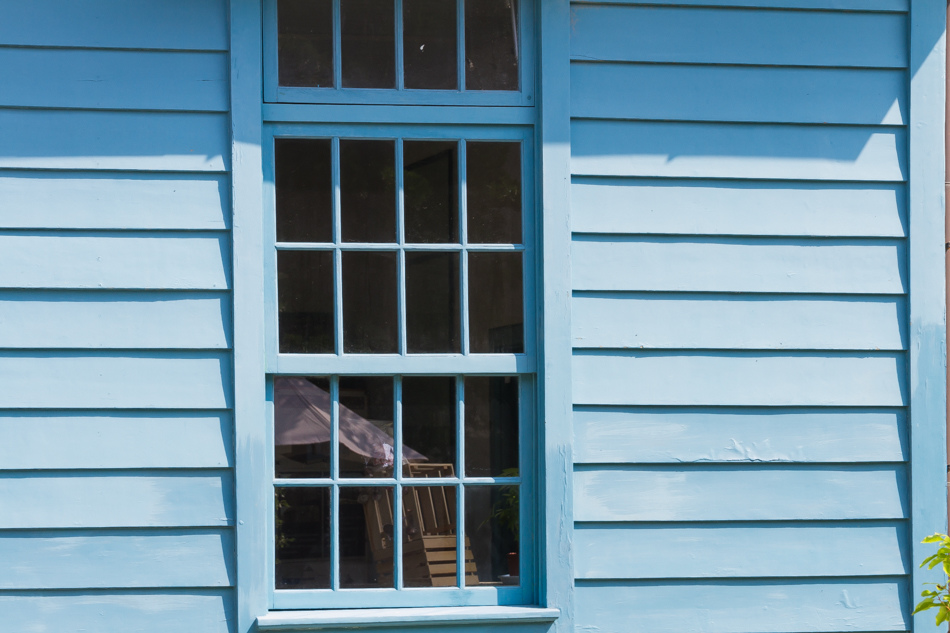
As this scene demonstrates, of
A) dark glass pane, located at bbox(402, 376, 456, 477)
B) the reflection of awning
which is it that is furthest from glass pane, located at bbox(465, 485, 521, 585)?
the reflection of awning

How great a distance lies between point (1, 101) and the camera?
2.67 metres

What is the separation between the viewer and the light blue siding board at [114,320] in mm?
2656

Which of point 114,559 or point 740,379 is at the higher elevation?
point 740,379

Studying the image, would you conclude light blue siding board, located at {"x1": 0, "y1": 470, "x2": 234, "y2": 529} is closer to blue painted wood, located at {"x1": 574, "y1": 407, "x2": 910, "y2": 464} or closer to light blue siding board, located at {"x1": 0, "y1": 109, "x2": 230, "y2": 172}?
light blue siding board, located at {"x1": 0, "y1": 109, "x2": 230, "y2": 172}

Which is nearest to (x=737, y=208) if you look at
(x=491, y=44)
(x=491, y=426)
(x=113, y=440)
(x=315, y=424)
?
(x=491, y=44)

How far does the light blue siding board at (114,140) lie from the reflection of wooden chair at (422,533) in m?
1.22

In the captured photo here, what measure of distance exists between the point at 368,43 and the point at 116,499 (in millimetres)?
1700

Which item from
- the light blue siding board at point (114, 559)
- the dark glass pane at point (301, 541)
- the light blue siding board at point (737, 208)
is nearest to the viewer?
the light blue siding board at point (114, 559)

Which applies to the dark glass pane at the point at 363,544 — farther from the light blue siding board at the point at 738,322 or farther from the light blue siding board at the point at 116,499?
the light blue siding board at the point at 738,322

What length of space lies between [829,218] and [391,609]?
1.99m

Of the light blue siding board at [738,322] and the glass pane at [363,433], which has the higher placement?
the light blue siding board at [738,322]

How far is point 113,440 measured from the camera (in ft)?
8.75

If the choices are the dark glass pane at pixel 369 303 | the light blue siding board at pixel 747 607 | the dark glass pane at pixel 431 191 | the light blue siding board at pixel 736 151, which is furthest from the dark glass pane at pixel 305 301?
the light blue siding board at pixel 747 607

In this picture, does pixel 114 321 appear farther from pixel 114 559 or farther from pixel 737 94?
pixel 737 94
